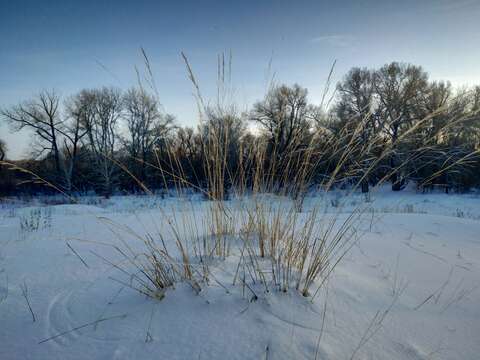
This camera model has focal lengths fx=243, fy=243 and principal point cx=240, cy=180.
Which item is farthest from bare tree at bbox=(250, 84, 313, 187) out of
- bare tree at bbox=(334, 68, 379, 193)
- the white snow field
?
the white snow field

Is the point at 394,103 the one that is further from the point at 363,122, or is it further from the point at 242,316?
the point at 242,316

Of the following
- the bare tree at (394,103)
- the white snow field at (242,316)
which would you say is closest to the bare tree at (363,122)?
the bare tree at (394,103)

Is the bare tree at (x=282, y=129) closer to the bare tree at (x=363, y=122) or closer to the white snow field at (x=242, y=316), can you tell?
the bare tree at (x=363, y=122)

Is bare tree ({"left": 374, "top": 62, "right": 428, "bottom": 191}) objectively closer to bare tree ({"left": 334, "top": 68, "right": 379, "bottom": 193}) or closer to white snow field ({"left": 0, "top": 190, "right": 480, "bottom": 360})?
bare tree ({"left": 334, "top": 68, "right": 379, "bottom": 193})

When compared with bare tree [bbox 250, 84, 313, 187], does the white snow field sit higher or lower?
lower

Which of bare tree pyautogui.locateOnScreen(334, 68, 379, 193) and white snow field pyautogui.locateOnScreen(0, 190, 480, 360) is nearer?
white snow field pyautogui.locateOnScreen(0, 190, 480, 360)

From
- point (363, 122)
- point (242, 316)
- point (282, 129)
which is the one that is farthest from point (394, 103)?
point (242, 316)

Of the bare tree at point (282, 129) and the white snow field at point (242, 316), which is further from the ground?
the bare tree at point (282, 129)

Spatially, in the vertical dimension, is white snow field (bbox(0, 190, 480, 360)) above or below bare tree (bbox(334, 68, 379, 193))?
below

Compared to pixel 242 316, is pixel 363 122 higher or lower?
higher

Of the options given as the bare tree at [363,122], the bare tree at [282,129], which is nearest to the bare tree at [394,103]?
the bare tree at [363,122]

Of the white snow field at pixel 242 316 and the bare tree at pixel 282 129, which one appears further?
the bare tree at pixel 282 129

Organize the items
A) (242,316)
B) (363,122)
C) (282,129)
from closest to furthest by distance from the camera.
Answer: (242,316) → (363,122) → (282,129)

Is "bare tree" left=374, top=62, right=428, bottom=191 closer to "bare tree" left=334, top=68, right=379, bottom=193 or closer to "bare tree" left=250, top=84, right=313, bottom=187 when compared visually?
"bare tree" left=334, top=68, right=379, bottom=193
